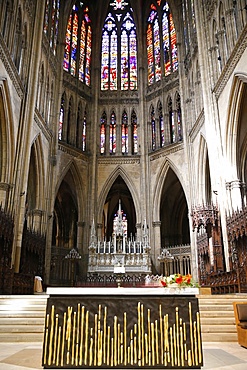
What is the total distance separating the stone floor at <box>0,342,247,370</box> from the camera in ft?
14.7

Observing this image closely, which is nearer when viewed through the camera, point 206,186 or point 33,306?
point 33,306

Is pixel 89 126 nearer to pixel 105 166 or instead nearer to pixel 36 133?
pixel 105 166

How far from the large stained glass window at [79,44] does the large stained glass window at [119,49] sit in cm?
138

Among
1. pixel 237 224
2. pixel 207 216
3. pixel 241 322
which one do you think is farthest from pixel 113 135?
pixel 241 322

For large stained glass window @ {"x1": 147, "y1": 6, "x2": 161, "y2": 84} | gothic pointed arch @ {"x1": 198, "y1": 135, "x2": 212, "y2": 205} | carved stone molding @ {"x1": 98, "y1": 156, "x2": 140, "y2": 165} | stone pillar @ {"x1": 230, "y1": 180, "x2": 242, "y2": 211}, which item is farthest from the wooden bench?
large stained glass window @ {"x1": 147, "y1": 6, "x2": 161, "y2": 84}

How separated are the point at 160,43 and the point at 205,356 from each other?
86.9 ft

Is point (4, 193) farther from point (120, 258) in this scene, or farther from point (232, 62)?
point (232, 62)

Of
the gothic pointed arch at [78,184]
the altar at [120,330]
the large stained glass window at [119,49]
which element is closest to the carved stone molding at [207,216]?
the gothic pointed arch at [78,184]

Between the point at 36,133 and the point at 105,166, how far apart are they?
24.2ft

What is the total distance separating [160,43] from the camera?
89.4 ft

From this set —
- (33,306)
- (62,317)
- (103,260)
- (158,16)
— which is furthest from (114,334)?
(158,16)

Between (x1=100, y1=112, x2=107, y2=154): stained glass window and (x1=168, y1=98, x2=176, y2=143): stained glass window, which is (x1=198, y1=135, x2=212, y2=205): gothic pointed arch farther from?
(x1=100, y1=112, x2=107, y2=154): stained glass window

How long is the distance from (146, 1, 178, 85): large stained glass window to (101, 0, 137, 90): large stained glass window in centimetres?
146

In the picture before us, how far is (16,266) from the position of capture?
592 inches
